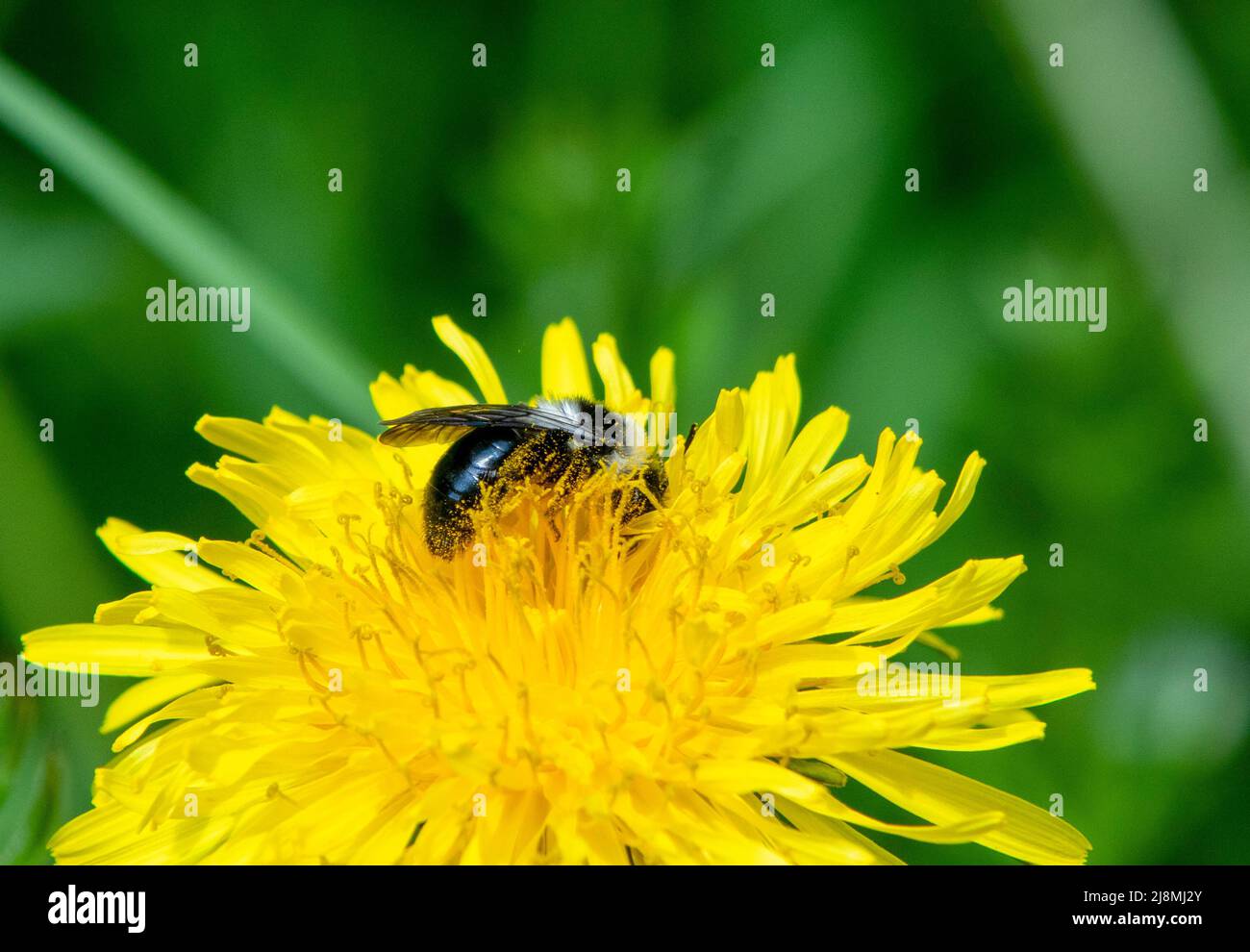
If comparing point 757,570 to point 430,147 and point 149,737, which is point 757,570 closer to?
point 149,737

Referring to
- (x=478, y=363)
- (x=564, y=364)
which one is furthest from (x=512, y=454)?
(x=564, y=364)

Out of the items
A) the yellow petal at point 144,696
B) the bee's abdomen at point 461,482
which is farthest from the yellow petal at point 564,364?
the yellow petal at point 144,696

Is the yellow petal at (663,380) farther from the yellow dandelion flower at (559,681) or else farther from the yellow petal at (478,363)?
the yellow petal at (478,363)

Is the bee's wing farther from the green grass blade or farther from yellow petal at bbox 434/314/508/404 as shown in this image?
the green grass blade

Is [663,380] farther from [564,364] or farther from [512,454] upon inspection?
[512,454]

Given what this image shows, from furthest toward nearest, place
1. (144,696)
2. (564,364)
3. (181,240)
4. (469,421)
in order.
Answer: (181,240)
(564,364)
(144,696)
(469,421)
